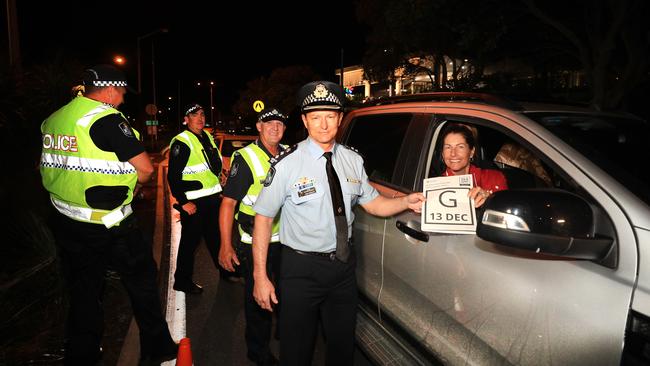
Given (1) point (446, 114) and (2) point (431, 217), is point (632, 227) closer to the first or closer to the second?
(2) point (431, 217)

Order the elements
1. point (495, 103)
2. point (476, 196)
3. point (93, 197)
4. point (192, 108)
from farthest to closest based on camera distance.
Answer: point (192, 108), point (93, 197), point (495, 103), point (476, 196)

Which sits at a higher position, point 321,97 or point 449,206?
point 321,97

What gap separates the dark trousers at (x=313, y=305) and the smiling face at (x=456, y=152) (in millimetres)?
880

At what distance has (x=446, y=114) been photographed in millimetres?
2783

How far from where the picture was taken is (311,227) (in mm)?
2416

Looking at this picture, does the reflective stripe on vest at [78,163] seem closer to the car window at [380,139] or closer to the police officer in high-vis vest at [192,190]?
the car window at [380,139]

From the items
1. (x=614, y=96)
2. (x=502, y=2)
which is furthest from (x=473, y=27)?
(x=614, y=96)

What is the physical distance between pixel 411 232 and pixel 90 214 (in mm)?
1968

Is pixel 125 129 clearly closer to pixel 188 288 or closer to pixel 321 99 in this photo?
pixel 321 99

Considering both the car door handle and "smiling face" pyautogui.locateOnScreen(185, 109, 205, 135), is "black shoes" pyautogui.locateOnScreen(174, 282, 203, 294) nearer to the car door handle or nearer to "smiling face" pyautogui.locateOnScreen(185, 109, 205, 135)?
"smiling face" pyautogui.locateOnScreen(185, 109, 205, 135)

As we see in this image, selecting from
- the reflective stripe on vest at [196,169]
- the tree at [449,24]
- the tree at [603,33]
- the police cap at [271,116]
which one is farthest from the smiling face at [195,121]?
the tree at [603,33]

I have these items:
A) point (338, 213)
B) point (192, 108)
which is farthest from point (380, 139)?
point (192, 108)

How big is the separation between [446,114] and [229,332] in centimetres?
262

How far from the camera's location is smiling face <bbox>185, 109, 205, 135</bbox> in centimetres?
512
